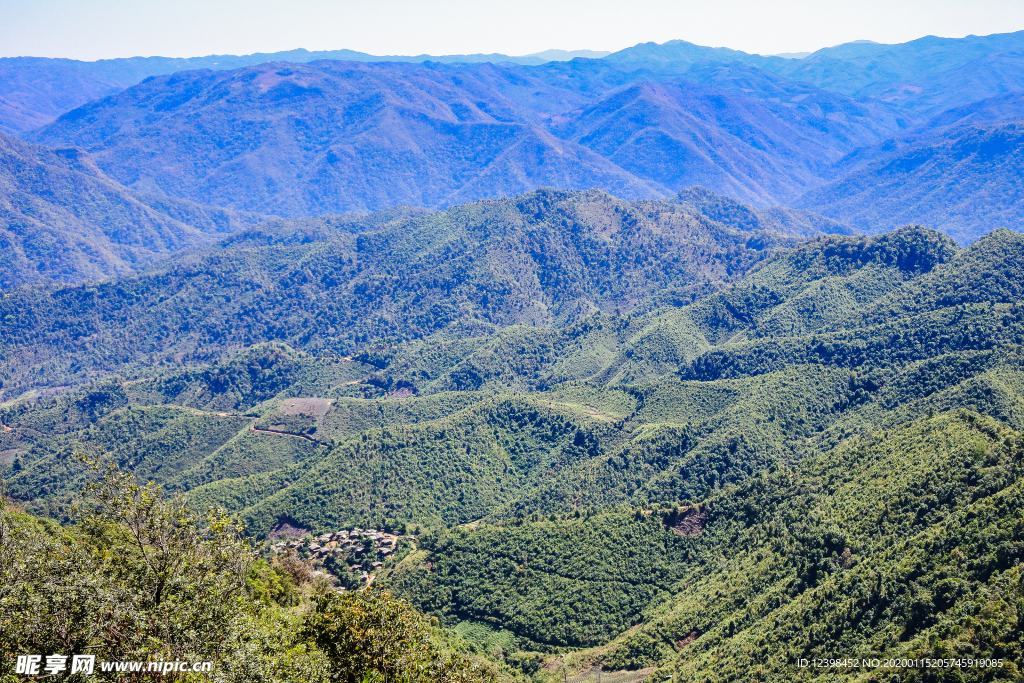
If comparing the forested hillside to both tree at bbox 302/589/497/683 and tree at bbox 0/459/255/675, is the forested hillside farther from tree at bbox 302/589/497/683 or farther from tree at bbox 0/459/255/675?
tree at bbox 302/589/497/683

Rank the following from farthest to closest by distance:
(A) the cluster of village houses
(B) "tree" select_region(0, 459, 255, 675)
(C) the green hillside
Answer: (A) the cluster of village houses < (C) the green hillside < (B) "tree" select_region(0, 459, 255, 675)

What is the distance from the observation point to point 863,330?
163625 mm

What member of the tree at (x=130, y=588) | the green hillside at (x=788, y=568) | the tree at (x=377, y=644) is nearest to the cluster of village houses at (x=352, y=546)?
the green hillside at (x=788, y=568)

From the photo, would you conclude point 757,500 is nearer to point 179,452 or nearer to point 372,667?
point 372,667

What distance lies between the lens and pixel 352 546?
111m

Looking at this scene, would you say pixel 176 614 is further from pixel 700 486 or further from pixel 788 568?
pixel 700 486

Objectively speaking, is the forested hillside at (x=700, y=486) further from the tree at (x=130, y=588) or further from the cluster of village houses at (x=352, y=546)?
the tree at (x=130, y=588)

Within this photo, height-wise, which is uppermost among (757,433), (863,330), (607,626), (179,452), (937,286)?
(937,286)

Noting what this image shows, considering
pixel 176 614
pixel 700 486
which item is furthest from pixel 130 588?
pixel 700 486

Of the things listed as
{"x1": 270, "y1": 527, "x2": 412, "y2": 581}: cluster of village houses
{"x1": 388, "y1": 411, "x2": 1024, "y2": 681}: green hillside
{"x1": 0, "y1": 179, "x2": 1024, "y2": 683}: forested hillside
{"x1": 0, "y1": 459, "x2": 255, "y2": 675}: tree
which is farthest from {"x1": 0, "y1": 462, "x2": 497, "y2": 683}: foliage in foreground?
{"x1": 270, "y1": 527, "x2": 412, "y2": 581}: cluster of village houses

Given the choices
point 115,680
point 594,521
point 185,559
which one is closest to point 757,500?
point 594,521

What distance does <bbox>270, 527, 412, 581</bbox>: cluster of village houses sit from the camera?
350ft

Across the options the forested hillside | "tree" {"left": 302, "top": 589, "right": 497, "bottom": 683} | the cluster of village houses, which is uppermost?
"tree" {"left": 302, "top": 589, "right": 497, "bottom": 683}

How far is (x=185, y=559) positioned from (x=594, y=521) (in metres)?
70.7
